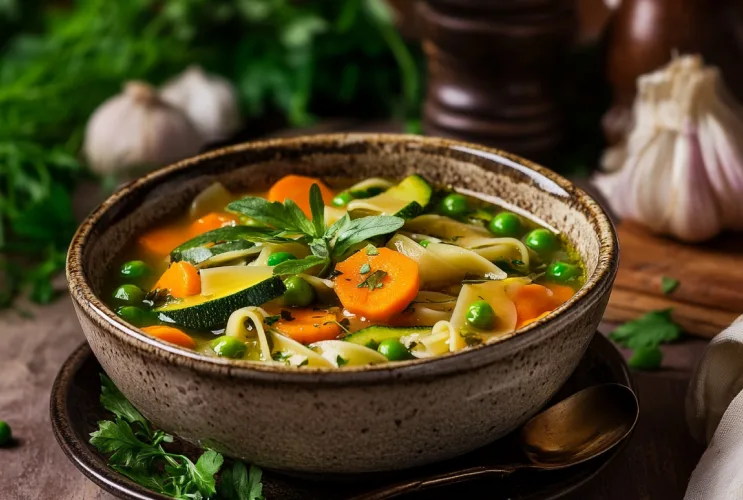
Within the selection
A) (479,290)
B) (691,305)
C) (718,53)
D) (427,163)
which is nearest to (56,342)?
(427,163)

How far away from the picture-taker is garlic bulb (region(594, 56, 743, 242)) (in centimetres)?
496

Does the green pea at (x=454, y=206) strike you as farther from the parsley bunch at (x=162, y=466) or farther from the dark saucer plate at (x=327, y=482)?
the parsley bunch at (x=162, y=466)

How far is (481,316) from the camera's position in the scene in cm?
316

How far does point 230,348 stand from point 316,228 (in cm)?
71

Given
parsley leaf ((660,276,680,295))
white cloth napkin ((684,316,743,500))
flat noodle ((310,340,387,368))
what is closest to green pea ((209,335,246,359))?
flat noodle ((310,340,387,368))

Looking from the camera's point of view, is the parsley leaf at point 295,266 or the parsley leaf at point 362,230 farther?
the parsley leaf at point 362,230

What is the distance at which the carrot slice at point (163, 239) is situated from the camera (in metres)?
3.96

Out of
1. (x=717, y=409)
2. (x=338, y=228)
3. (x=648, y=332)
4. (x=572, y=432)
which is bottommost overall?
(x=648, y=332)

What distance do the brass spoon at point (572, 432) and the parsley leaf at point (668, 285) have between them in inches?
57.1

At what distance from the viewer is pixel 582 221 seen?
3.63m

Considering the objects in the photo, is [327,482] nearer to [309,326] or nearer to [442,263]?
[309,326]

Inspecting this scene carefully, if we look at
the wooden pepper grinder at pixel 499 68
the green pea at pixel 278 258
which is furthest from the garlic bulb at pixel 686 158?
the green pea at pixel 278 258

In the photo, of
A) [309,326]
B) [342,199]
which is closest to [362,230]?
[309,326]

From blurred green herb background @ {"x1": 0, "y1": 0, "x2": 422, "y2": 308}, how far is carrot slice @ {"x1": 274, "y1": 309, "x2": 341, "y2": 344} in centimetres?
375
